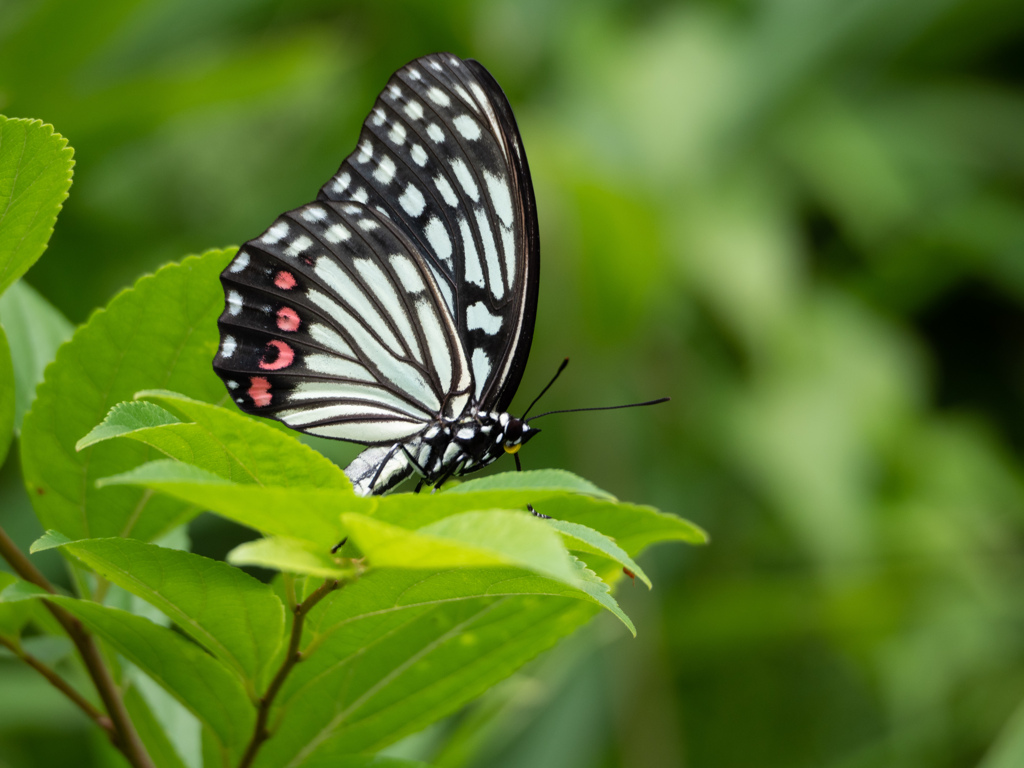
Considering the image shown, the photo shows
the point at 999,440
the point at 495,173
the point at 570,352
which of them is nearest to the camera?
the point at 495,173

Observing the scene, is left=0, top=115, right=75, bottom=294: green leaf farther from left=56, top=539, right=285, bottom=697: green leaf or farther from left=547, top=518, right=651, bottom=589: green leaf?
left=547, top=518, right=651, bottom=589: green leaf

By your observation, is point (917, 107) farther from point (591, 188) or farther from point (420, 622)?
point (420, 622)

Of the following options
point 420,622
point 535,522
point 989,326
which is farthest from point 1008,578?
point 535,522

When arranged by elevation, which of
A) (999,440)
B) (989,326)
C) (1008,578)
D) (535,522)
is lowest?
(1008,578)

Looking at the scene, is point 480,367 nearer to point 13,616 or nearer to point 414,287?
point 414,287

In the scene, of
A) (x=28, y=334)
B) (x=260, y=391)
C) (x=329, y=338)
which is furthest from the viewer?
(x=329, y=338)

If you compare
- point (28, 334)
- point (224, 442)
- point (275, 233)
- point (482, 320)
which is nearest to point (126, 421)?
point (224, 442)

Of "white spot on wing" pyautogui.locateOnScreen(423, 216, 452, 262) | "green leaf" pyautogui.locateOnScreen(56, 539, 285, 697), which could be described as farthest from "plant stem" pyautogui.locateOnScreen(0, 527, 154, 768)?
"white spot on wing" pyautogui.locateOnScreen(423, 216, 452, 262)

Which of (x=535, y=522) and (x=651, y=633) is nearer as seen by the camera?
(x=535, y=522)

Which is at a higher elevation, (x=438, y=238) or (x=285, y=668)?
(x=438, y=238)
